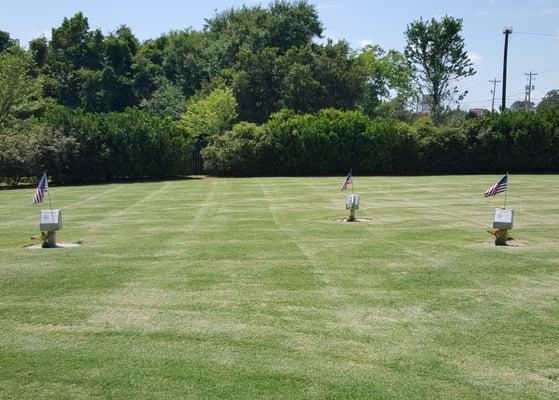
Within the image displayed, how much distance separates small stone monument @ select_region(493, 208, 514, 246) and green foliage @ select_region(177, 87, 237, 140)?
34142 millimetres

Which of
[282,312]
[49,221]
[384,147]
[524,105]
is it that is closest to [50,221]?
[49,221]

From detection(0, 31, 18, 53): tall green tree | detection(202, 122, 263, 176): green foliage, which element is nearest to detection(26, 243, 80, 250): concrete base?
detection(202, 122, 263, 176): green foliage

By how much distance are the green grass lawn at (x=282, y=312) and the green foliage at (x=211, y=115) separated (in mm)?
30673

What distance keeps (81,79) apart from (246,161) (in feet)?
98.6

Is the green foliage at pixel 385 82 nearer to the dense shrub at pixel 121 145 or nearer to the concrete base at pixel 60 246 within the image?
the dense shrub at pixel 121 145

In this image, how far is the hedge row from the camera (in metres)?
32.6

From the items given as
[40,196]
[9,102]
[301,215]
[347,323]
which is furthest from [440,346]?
[9,102]

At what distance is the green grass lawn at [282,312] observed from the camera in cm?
481

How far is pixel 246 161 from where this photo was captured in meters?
32.5

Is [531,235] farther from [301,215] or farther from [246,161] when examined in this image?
[246,161]

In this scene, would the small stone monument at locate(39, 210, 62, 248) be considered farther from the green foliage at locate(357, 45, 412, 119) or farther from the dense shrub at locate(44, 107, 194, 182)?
the green foliage at locate(357, 45, 412, 119)

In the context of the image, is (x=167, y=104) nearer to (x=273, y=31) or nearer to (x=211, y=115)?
(x=211, y=115)

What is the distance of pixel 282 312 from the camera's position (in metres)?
6.64

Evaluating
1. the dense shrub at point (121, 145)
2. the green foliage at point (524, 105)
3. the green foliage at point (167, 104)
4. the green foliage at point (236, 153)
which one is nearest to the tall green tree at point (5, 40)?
the green foliage at point (167, 104)
